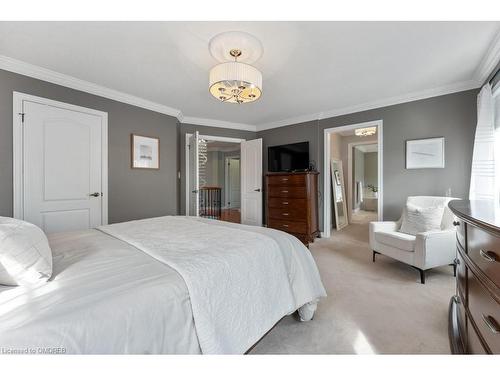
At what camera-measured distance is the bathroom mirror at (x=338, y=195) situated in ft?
16.1

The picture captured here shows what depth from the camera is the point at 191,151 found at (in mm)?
4066

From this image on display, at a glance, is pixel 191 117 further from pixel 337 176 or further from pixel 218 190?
pixel 337 176

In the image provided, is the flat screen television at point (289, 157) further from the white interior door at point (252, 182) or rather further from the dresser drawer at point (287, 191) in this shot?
the dresser drawer at point (287, 191)

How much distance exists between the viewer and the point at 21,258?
89 cm

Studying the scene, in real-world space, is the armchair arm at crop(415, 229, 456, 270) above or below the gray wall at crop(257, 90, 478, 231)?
below

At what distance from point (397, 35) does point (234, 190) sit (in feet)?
24.8

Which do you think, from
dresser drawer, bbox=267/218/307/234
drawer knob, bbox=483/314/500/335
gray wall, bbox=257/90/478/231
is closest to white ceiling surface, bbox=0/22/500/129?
gray wall, bbox=257/90/478/231

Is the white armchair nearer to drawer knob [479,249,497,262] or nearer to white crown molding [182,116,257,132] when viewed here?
drawer knob [479,249,497,262]

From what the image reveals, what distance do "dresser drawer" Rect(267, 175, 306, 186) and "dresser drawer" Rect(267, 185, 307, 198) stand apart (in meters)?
0.06

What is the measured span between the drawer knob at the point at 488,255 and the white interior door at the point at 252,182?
387cm

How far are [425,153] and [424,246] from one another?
1544mm

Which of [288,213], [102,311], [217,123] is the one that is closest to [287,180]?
[288,213]

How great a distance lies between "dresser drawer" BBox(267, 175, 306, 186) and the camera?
12.6 ft
